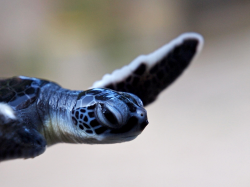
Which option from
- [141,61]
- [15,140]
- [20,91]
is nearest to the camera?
[15,140]

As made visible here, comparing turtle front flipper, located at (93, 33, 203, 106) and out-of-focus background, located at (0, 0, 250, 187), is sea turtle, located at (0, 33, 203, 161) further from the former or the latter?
out-of-focus background, located at (0, 0, 250, 187)

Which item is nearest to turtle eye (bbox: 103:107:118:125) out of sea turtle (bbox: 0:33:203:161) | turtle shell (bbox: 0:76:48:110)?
sea turtle (bbox: 0:33:203:161)

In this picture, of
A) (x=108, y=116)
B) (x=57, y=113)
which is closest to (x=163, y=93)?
(x=57, y=113)

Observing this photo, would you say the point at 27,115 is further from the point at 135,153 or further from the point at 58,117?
the point at 135,153

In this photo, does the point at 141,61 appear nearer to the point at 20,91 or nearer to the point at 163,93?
the point at 20,91

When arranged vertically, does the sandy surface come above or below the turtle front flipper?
below

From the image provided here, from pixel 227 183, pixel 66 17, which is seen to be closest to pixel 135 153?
pixel 227 183

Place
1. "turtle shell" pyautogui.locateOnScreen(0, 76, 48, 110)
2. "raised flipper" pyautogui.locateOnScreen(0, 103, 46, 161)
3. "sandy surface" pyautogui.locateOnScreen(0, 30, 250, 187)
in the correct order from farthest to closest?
"sandy surface" pyautogui.locateOnScreen(0, 30, 250, 187) < "turtle shell" pyautogui.locateOnScreen(0, 76, 48, 110) < "raised flipper" pyautogui.locateOnScreen(0, 103, 46, 161)

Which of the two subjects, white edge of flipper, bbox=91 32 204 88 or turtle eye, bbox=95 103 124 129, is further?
white edge of flipper, bbox=91 32 204 88
